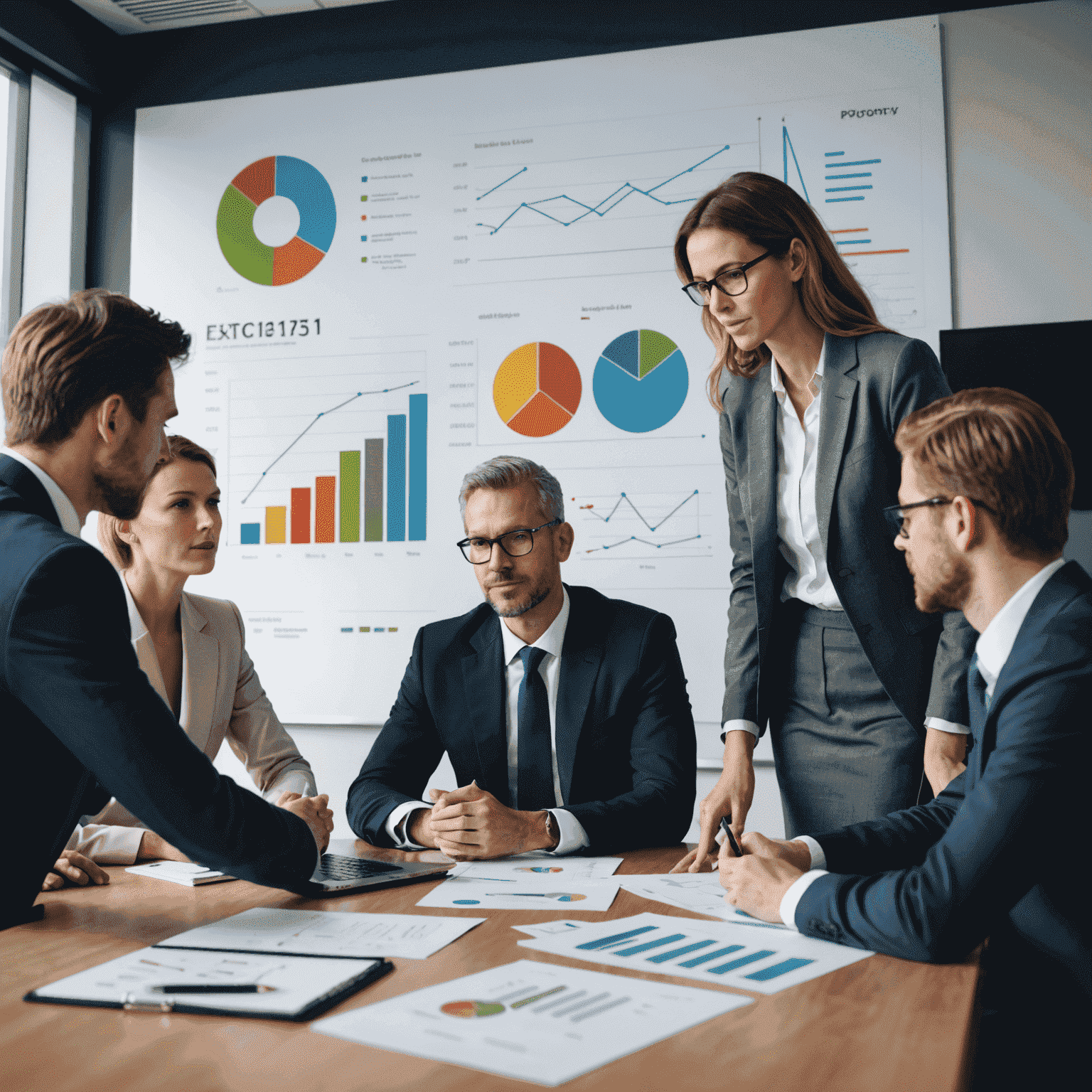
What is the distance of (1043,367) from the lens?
3006mm

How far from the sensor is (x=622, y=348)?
11.1ft

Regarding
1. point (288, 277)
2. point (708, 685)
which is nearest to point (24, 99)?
point (288, 277)

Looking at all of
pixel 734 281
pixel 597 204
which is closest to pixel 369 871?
pixel 734 281

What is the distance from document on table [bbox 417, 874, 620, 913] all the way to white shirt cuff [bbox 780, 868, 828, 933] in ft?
0.77

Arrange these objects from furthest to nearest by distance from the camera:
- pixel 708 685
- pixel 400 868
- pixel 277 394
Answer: pixel 277 394
pixel 708 685
pixel 400 868

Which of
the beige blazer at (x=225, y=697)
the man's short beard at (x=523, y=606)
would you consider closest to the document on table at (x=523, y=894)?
the man's short beard at (x=523, y=606)

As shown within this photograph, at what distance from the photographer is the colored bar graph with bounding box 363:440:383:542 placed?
3.57 m

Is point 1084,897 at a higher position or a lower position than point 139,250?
lower

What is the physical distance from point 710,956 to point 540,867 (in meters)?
0.57

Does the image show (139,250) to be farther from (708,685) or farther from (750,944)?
(750,944)

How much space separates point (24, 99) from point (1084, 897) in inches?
165

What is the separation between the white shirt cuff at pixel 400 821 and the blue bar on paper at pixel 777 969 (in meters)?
0.89

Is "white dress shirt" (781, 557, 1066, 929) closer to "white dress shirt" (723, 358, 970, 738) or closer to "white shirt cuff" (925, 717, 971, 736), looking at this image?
"white shirt cuff" (925, 717, 971, 736)

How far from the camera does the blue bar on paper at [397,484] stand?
11.6 feet
